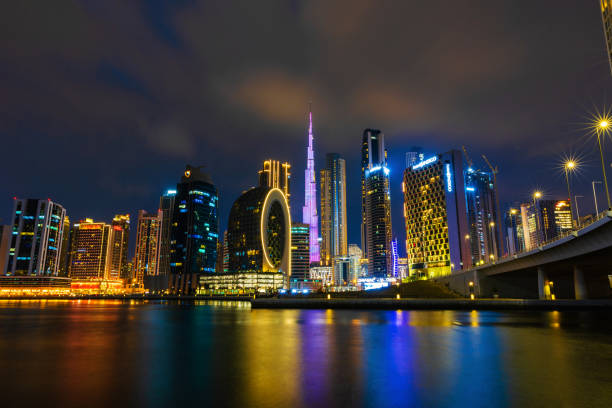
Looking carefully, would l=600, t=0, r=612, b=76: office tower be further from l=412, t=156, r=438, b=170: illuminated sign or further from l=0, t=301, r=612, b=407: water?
l=0, t=301, r=612, b=407: water

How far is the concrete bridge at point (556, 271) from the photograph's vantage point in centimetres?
4725

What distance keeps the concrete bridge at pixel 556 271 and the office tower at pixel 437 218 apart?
148 feet

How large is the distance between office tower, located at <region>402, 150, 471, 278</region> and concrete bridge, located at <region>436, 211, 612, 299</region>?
1780 inches

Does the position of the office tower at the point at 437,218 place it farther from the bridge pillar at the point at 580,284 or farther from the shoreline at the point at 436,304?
the bridge pillar at the point at 580,284

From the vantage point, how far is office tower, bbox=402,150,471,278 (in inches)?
6270

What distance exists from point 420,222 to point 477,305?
98616mm

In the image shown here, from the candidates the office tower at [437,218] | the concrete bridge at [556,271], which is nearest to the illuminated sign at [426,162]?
the office tower at [437,218]

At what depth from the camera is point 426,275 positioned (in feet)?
531

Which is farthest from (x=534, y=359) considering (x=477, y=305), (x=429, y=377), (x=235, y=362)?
(x=477, y=305)

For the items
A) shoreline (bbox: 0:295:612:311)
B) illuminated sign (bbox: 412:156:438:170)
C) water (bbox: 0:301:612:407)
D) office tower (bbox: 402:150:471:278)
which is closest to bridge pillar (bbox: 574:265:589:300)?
shoreline (bbox: 0:295:612:311)

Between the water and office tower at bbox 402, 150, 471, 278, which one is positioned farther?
office tower at bbox 402, 150, 471, 278

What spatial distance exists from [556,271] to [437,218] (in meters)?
87.7

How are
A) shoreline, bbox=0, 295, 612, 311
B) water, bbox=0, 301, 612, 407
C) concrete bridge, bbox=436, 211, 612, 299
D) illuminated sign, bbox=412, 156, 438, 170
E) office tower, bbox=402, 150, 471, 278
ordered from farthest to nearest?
illuminated sign, bbox=412, 156, 438, 170 → office tower, bbox=402, 150, 471, 278 → shoreline, bbox=0, 295, 612, 311 → concrete bridge, bbox=436, 211, 612, 299 → water, bbox=0, 301, 612, 407

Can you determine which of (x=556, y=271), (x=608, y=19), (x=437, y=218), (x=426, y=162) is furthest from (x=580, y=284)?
(x=426, y=162)
